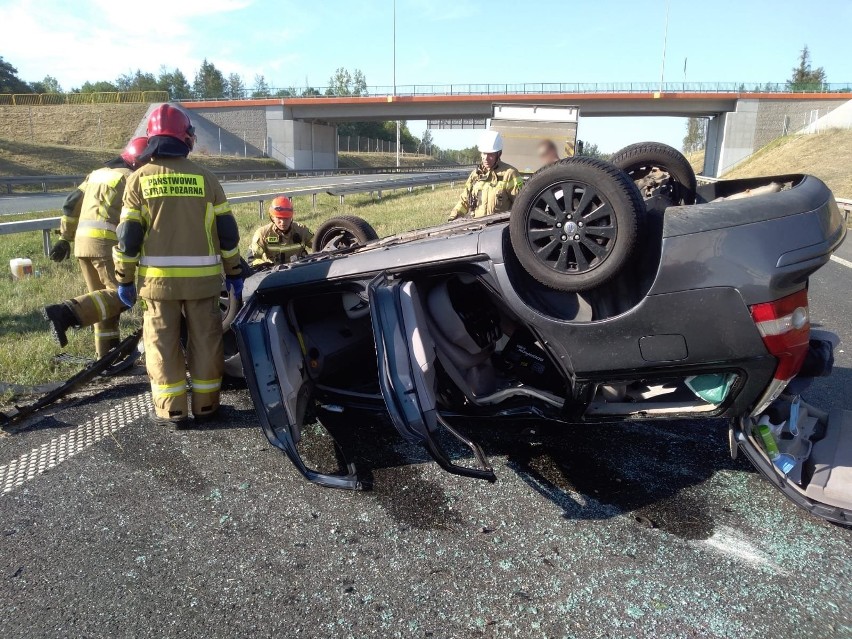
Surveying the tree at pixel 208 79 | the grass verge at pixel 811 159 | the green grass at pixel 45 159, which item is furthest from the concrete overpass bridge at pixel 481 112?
the tree at pixel 208 79

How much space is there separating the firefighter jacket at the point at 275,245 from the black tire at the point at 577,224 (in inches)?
138

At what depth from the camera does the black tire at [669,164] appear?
3.55 m

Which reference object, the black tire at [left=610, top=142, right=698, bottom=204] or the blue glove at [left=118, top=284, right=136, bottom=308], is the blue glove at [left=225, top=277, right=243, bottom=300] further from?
the black tire at [left=610, top=142, right=698, bottom=204]

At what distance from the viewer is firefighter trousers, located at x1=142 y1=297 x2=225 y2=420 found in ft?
11.8

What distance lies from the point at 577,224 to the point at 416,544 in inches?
56.1

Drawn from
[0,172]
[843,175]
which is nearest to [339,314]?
[843,175]

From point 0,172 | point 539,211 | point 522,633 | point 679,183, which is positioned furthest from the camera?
point 0,172

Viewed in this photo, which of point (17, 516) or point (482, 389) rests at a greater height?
point (482, 389)

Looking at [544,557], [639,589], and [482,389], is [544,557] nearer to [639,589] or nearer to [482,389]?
[639,589]

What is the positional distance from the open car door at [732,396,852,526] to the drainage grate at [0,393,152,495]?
10.5ft

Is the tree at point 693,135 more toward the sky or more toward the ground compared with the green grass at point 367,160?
more toward the sky

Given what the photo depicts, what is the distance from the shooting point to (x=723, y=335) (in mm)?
2348

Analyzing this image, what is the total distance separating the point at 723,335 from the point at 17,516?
2.95 meters

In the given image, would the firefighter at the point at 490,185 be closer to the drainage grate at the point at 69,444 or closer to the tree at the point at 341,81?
the drainage grate at the point at 69,444
